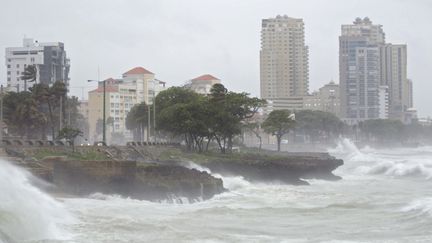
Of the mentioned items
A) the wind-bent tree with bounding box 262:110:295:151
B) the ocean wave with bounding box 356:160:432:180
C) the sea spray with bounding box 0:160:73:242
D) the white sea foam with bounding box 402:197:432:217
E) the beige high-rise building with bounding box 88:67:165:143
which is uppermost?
the beige high-rise building with bounding box 88:67:165:143

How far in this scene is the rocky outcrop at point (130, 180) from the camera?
33.5 m

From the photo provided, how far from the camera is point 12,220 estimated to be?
21062 mm

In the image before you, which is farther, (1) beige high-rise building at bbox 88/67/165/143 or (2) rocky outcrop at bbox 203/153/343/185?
(1) beige high-rise building at bbox 88/67/165/143

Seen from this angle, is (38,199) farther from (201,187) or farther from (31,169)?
(201,187)

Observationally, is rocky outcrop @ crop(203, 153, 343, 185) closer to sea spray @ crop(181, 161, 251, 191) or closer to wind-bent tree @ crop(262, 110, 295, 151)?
sea spray @ crop(181, 161, 251, 191)

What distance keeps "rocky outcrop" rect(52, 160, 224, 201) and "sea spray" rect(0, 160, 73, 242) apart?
12.7 ft

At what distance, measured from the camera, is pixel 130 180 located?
35062mm

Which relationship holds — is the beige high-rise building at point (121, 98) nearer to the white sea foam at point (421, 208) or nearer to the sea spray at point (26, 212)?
the white sea foam at point (421, 208)

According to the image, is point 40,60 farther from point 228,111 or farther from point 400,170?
point 400,170

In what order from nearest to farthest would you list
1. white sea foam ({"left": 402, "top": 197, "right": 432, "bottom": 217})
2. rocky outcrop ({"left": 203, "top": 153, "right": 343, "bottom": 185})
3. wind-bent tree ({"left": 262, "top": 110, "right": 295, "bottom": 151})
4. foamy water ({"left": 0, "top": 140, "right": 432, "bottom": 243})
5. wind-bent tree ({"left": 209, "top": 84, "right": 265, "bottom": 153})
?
foamy water ({"left": 0, "top": 140, "right": 432, "bottom": 243}) → white sea foam ({"left": 402, "top": 197, "right": 432, "bottom": 217}) → rocky outcrop ({"left": 203, "top": 153, "right": 343, "bottom": 185}) → wind-bent tree ({"left": 209, "top": 84, "right": 265, "bottom": 153}) → wind-bent tree ({"left": 262, "top": 110, "right": 295, "bottom": 151})

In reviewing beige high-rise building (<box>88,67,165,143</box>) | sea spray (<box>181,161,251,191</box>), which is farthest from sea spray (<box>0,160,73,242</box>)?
beige high-rise building (<box>88,67,165,143</box>)

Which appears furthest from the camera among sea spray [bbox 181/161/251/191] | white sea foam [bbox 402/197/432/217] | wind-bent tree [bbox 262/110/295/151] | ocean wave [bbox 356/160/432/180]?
wind-bent tree [bbox 262/110/295/151]

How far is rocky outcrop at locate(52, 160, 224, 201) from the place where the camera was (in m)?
33.5

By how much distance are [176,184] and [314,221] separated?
10742 millimetres
